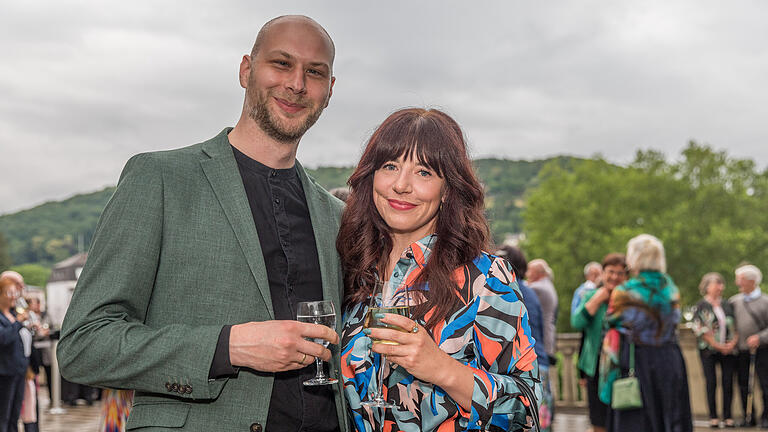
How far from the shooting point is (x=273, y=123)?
2.80 meters

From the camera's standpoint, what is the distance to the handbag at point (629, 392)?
7090mm

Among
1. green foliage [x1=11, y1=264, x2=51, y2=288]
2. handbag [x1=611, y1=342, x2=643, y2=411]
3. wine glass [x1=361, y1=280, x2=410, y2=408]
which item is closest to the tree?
green foliage [x1=11, y1=264, x2=51, y2=288]

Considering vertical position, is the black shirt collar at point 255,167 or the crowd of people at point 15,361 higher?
the black shirt collar at point 255,167

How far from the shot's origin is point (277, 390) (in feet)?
8.39

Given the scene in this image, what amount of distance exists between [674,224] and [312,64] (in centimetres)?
3792

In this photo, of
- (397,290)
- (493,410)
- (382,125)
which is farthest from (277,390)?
(382,125)

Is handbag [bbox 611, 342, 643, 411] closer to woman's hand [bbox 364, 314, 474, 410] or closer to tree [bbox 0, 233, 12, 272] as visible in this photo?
woman's hand [bbox 364, 314, 474, 410]

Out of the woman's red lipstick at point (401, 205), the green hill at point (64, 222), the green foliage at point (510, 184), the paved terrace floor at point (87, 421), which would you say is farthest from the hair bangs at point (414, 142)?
A: the green foliage at point (510, 184)

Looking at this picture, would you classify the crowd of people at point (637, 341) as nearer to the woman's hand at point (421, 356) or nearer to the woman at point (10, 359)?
the woman's hand at point (421, 356)

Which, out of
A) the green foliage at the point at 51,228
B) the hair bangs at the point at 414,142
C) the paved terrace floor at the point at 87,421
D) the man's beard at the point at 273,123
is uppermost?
the green foliage at the point at 51,228

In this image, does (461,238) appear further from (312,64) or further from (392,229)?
(312,64)

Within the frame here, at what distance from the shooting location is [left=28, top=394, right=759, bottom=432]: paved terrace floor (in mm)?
10547

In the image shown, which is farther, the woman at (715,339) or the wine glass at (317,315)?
the woman at (715,339)

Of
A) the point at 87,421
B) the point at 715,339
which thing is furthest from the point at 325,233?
the point at 87,421
